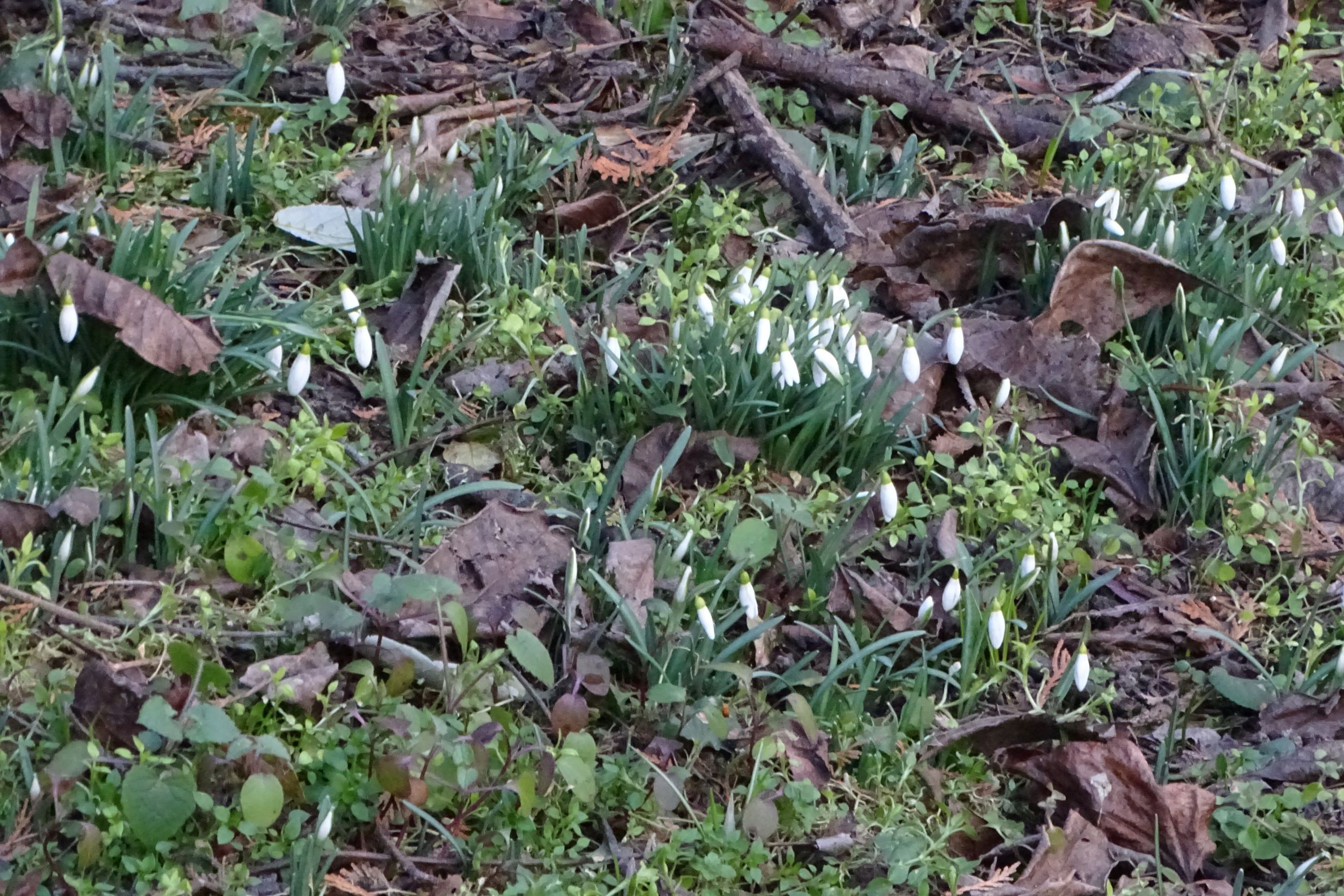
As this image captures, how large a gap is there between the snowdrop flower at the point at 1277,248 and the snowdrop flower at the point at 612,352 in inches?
64.4

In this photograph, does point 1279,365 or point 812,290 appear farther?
point 1279,365

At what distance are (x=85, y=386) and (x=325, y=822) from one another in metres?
1.02

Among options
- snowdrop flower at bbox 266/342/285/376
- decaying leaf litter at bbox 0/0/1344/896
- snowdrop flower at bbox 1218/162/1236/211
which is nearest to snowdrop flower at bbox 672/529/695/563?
decaying leaf litter at bbox 0/0/1344/896

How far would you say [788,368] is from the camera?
2812 mm

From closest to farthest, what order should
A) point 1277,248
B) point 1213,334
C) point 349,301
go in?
point 349,301 → point 1213,334 → point 1277,248

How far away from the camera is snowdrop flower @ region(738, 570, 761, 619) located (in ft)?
8.18

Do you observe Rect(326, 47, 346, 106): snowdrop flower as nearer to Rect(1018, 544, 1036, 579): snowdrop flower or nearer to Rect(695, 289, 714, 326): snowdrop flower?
Rect(695, 289, 714, 326): snowdrop flower

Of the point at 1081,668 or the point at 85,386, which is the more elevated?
the point at 85,386

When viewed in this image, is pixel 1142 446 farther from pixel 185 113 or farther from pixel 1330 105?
pixel 185 113

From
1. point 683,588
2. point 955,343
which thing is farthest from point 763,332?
point 683,588

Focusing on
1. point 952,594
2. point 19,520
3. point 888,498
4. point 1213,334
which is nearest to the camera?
point 19,520

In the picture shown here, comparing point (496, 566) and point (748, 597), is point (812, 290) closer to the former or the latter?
point (748, 597)

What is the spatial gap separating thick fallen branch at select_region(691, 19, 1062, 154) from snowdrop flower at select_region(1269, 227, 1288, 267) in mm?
916

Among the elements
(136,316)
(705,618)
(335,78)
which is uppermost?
(335,78)
